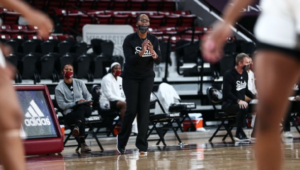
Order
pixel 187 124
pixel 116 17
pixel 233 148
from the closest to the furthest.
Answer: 1. pixel 233 148
2. pixel 187 124
3. pixel 116 17

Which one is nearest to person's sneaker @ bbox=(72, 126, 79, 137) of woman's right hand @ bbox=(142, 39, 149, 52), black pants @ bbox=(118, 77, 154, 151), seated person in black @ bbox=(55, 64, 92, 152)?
seated person in black @ bbox=(55, 64, 92, 152)

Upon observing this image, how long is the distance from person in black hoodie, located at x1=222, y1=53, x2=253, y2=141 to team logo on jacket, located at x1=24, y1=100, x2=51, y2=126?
3.38 metres

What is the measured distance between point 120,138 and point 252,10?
11.9 m

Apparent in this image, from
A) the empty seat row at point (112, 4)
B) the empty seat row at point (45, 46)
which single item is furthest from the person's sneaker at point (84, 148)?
the empty seat row at point (112, 4)

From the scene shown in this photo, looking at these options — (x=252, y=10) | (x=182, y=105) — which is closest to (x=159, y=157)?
(x=182, y=105)

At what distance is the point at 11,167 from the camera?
2.62m

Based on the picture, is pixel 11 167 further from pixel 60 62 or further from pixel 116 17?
pixel 116 17

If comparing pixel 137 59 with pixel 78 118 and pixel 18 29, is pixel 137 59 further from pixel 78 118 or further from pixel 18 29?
pixel 18 29

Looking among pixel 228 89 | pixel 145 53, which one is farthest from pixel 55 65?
pixel 145 53

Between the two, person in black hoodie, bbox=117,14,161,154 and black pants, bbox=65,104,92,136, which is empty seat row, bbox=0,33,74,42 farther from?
person in black hoodie, bbox=117,14,161,154

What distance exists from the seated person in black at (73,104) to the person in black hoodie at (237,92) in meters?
2.47

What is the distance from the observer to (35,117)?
350 inches

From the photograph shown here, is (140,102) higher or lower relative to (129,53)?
lower

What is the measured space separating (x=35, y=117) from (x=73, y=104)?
102 centimetres
